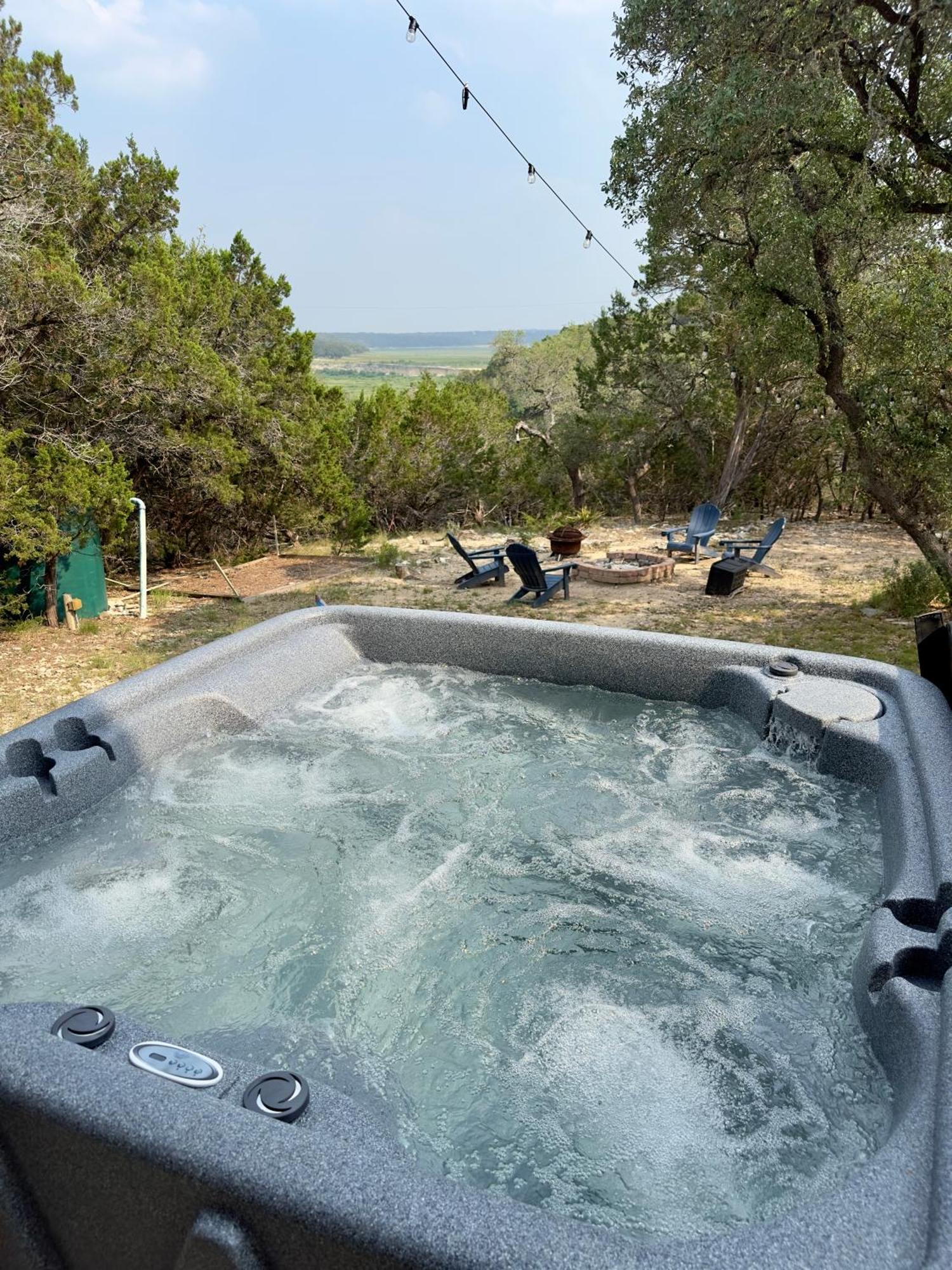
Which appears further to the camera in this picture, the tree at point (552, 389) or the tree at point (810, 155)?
the tree at point (552, 389)

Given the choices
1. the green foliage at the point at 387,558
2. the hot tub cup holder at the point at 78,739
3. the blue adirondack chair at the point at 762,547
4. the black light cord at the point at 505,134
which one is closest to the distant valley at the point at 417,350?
the black light cord at the point at 505,134

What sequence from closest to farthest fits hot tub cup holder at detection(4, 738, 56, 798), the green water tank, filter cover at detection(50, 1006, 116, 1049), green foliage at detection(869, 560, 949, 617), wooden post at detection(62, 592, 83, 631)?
filter cover at detection(50, 1006, 116, 1049), hot tub cup holder at detection(4, 738, 56, 798), the green water tank, wooden post at detection(62, 592, 83, 631), green foliage at detection(869, 560, 949, 617)

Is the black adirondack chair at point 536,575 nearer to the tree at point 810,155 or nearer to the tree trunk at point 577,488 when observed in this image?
the tree at point 810,155

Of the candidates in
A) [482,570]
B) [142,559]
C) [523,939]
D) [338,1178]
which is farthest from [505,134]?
[338,1178]

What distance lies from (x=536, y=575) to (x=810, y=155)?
3663mm

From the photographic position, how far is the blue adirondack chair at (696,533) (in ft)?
30.0

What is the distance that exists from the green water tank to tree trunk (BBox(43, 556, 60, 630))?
26 millimetres

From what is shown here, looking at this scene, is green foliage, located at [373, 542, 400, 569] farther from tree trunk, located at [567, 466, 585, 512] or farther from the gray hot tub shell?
the gray hot tub shell

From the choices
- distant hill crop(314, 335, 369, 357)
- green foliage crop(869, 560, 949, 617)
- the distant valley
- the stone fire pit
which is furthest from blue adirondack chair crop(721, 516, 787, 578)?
the distant valley

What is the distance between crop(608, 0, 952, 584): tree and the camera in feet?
15.8

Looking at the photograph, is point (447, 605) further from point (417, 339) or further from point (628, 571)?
point (417, 339)

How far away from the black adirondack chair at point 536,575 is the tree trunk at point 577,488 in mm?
7133

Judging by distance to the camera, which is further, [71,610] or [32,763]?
[71,610]

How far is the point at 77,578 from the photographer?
6.63 meters
